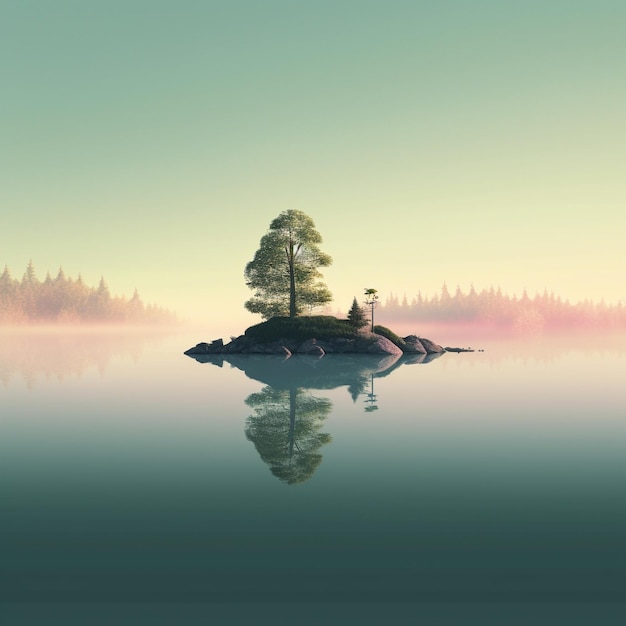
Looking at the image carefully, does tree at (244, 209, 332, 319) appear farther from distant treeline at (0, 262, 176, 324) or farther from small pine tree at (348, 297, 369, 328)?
distant treeline at (0, 262, 176, 324)

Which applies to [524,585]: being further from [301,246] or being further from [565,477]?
[301,246]

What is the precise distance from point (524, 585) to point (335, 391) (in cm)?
1982

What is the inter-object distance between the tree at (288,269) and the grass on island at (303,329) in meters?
2.79

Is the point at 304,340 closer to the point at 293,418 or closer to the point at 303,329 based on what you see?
the point at 303,329

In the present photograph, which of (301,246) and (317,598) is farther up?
(301,246)

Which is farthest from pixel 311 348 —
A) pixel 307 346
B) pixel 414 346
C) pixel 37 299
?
pixel 37 299

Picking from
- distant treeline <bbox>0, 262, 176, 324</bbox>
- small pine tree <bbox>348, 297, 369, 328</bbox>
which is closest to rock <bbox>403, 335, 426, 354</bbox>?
small pine tree <bbox>348, 297, 369, 328</bbox>

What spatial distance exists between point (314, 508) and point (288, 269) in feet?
196

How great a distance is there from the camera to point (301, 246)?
6725cm

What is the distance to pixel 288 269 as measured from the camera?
67.7m

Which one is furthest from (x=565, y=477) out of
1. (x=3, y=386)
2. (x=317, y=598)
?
(x=3, y=386)

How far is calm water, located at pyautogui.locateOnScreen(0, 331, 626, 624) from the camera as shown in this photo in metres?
6.22

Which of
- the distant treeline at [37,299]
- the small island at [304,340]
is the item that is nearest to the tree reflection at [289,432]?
the small island at [304,340]

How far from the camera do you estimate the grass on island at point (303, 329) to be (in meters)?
62.5
